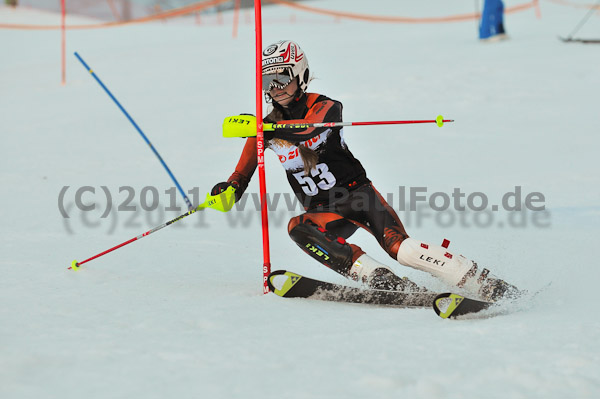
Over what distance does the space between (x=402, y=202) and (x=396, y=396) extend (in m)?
3.86

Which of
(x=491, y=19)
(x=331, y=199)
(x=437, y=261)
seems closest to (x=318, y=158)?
(x=331, y=199)

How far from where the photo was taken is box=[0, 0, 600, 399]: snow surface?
2305 millimetres

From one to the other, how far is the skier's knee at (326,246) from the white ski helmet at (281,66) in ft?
2.46

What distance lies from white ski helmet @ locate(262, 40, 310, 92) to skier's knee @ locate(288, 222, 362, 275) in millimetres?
749

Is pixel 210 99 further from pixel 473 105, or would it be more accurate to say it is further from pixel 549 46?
pixel 549 46

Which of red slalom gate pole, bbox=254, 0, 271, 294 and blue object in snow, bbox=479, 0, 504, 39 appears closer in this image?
red slalom gate pole, bbox=254, 0, 271, 294

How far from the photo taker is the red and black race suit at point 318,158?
3.52m

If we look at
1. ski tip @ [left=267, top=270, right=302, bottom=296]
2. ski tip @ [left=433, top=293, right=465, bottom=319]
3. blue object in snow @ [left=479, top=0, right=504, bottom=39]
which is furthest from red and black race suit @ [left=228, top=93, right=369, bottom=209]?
blue object in snow @ [left=479, top=0, right=504, bottom=39]

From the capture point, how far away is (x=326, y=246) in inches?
133

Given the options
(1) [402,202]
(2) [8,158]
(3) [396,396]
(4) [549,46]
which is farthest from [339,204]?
(4) [549,46]

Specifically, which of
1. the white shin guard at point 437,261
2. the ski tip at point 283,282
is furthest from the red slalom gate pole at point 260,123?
the white shin guard at point 437,261

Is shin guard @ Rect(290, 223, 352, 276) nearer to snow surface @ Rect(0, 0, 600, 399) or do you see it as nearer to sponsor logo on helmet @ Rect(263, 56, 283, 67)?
snow surface @ Rect(0, 0, 600, 399)

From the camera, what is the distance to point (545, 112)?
8602mm

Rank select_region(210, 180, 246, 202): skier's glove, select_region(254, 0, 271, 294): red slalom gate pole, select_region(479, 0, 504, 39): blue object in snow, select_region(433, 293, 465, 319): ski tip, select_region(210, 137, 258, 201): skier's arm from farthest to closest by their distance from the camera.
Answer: select_region(479, 0, 504, 39): blue object in snow
select_region(210, 137, 258, 201): skier's arm
select_region(210, 180, 246, 202): skier's glove
select_region(254, 0, 271, 294): red slalom gate pole
select_region(433, 293, 465, 319): ski tip
